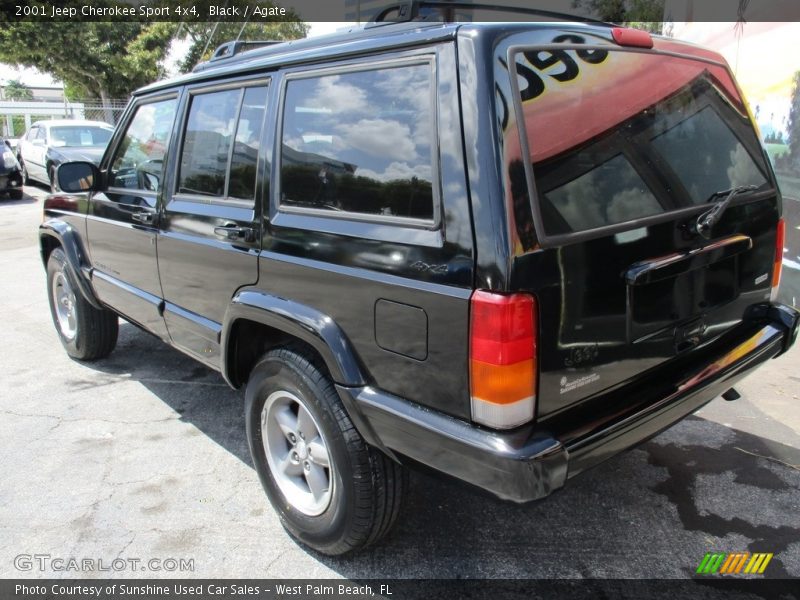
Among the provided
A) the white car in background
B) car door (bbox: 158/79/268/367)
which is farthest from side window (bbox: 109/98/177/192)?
the white car in background

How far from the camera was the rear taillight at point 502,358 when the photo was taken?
175 centimetres

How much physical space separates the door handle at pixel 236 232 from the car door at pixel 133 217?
738 millimetres

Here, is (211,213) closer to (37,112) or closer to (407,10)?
(407,10)

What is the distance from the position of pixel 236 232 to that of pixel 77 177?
1.92 m

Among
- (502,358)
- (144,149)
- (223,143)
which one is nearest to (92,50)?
(144,149)

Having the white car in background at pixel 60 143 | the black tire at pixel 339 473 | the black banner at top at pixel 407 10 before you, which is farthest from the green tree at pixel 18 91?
the black tire at pixel 339 473

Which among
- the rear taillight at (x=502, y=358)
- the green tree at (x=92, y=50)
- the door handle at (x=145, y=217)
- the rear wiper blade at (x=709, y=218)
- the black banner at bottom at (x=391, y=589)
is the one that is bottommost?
the black banner at bottom at (x=391, y=589)

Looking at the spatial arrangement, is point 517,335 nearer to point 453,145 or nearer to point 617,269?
point 617,269

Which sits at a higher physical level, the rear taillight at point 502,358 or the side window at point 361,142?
the side window at point 361,142

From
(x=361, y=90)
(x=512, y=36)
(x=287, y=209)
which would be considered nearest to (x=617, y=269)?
(x=512, y=36)

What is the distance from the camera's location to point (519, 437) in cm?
182

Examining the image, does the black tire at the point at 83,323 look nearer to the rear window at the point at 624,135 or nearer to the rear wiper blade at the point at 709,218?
the rear window at the point at 624,135

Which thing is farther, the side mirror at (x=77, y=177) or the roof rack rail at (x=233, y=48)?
the side mirror at (x=77, y=177)

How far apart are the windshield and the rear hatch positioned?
14.1 meters
